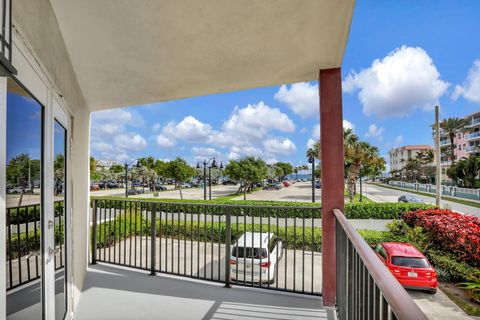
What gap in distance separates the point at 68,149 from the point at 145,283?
1541 mm

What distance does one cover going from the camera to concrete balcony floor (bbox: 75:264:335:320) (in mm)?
2121

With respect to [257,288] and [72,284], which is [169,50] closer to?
[72,284]

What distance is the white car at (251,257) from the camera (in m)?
2.61

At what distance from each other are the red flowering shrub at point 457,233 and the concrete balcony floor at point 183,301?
6211mm

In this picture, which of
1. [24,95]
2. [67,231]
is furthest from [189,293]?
[24,95]

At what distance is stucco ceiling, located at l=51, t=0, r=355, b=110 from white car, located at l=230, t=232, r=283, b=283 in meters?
1.51

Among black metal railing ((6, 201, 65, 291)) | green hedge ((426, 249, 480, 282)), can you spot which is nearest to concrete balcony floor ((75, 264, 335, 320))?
black metal railing ((6, 201, 65, 291))

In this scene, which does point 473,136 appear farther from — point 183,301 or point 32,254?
point 32,254

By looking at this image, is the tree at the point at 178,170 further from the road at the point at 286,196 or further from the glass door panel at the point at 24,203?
the glass door panel at the point at 24,203

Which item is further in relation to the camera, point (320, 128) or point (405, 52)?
point (405, 52)

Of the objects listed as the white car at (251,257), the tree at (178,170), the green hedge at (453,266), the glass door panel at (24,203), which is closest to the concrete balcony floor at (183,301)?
the white car at (251,257)

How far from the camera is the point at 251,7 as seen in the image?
57.5 inches

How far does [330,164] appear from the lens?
88.0 inches

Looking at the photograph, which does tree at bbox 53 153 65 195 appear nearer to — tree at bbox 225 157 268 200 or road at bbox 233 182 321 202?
tree at bbox 225 157 268 200
